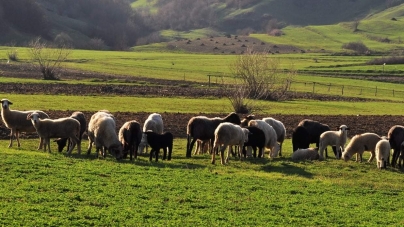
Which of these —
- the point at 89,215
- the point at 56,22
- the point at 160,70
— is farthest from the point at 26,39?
the point at 89,215

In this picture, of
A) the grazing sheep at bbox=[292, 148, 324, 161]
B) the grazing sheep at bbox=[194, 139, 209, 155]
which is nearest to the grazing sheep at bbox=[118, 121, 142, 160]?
the grazing sheep at bbox=[194, 139, 209, 155]

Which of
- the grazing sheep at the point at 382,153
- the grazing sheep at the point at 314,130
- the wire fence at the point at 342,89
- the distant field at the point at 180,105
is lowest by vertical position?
the grazing sheep at the point at 382,153

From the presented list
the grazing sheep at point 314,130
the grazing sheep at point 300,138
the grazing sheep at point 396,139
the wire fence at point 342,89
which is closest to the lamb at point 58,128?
the grazing sheep at point 300,138

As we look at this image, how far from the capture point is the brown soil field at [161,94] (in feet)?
122

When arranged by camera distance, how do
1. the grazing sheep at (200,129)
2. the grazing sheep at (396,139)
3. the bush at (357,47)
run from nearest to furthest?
the grazing sheep at (396,139), the grazing sheep at (200,129), the bush at (357,47)

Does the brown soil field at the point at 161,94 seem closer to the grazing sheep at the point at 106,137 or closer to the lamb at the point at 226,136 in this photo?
the grazing sheep at the point at 106,137

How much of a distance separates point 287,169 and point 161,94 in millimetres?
36026

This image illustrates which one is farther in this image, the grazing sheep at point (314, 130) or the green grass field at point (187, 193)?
the grazing sheep at point (314, 130)

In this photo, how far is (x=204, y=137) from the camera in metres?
27.7

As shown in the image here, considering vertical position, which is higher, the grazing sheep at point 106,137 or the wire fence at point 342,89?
the wire fence at point 342,89

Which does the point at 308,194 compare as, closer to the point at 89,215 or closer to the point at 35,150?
the point at 89,215

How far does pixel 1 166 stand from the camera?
20047mm

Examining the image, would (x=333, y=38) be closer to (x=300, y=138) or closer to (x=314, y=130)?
(x=314, y=130)

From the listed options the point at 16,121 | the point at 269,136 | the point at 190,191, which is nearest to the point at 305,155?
the point at 269,136
